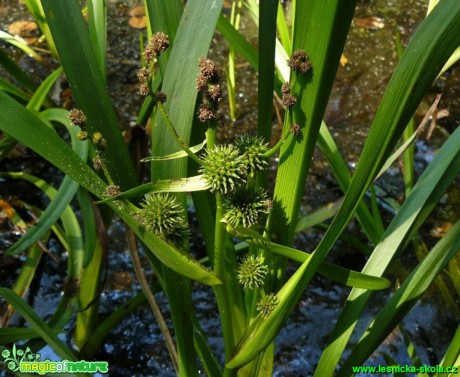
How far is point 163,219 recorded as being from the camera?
0.87 meters

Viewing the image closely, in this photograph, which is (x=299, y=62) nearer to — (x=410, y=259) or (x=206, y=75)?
(x=206, y=75)

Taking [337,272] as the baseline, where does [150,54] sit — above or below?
above

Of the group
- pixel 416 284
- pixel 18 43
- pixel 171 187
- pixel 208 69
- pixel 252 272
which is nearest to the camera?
pixel 208 69

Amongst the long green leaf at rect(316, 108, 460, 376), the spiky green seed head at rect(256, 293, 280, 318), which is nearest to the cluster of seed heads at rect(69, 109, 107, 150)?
the spiky green seed head at rect(256, 293, 280, 318)

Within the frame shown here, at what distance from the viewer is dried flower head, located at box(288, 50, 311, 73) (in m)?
0.76

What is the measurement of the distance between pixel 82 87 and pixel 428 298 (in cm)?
128

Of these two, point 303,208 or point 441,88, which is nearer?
point 303,208

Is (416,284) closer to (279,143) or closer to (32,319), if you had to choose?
(279,143)

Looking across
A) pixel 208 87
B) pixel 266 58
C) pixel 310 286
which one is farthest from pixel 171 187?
pixel 310 286

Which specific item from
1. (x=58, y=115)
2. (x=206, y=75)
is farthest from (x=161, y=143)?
(x=58, y=115)

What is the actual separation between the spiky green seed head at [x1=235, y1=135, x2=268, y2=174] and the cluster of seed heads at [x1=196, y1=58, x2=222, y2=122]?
8 cm

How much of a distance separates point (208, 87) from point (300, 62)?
5.4 inches

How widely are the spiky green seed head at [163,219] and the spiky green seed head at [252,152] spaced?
0.48ft

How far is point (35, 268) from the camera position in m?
1.64
